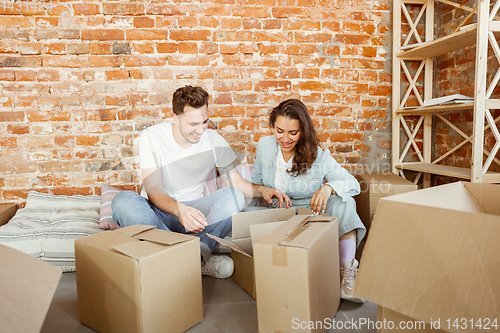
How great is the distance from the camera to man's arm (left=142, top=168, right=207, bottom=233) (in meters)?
1.46

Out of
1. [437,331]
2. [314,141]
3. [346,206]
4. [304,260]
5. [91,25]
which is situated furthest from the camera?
[91,25]

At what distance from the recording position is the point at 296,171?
1.79 m

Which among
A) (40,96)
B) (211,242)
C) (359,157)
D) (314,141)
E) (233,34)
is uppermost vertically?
(233,34)

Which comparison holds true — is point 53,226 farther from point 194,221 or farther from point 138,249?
point 138,249

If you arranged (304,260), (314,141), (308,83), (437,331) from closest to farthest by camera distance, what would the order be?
(437,331)
(304,260)
(314,141)
(308,83)

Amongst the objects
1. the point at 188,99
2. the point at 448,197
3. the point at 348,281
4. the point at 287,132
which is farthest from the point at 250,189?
the point at 448,197

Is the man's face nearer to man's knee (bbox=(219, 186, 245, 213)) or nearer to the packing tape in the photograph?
man's knee (bbox=(219, 186, 245, 213))

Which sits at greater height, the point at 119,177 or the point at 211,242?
the point at 119,177

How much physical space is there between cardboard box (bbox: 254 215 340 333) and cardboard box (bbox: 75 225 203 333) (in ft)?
0.85

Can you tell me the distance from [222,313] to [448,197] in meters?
0.90

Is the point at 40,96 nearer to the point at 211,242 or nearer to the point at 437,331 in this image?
the point at 211,242

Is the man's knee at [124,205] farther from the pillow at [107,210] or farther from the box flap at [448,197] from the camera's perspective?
the box flap at [448,197]

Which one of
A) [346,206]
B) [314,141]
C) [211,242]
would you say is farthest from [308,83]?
[211,242]

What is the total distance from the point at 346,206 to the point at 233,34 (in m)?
1.51
